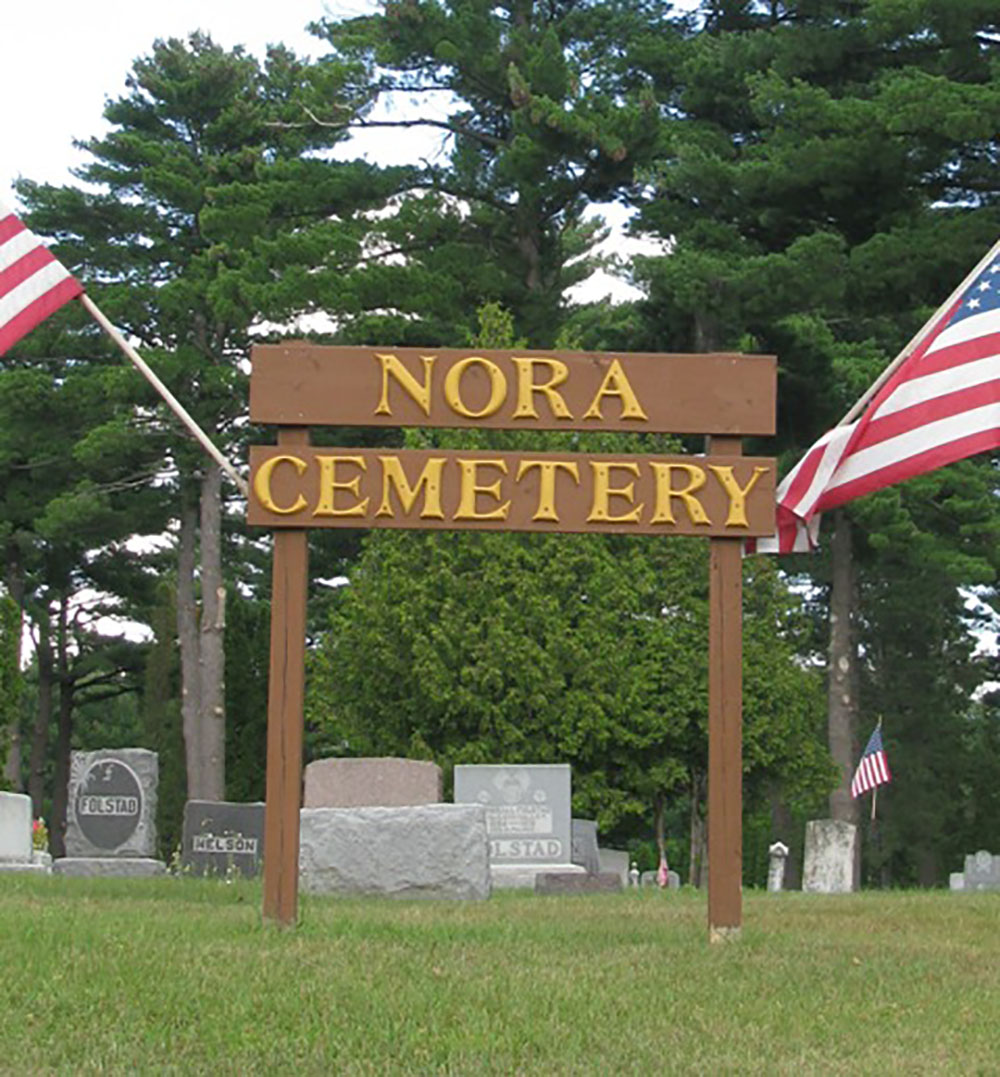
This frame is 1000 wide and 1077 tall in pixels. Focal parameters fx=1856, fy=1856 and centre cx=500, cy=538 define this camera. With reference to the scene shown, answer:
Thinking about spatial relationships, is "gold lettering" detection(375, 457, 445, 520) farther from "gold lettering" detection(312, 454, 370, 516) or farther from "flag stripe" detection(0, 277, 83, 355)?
"flag stripe" detection(0, 277, 83, 355)

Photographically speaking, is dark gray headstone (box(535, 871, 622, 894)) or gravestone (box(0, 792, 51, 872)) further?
gravestone (box(0, 792, 51, 872))

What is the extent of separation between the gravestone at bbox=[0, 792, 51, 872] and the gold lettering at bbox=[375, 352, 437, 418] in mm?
11958

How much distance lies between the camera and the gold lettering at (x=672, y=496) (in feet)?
32.9

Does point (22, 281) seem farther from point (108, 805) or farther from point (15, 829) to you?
point (108, 805)

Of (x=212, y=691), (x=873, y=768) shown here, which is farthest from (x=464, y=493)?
(x=212, y=691)

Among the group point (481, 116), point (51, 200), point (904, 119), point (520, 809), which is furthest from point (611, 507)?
point (51, 200)

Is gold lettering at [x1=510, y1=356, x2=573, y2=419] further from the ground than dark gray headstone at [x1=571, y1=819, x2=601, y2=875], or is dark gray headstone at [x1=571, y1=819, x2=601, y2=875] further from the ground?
gold lettering at [x1=510, y1=356, x2=573, y2=419]

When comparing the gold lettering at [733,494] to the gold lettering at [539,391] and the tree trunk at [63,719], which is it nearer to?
the gold lettering at [539,391]

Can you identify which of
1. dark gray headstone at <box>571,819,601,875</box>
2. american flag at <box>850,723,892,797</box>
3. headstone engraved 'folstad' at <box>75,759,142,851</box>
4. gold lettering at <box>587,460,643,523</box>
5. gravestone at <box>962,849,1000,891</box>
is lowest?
gravestone at <box>962,849,1000,891</box>

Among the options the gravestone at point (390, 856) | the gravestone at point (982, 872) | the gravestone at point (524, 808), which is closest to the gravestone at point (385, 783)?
the gravestone at point (524, 808)

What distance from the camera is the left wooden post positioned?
9859 mm

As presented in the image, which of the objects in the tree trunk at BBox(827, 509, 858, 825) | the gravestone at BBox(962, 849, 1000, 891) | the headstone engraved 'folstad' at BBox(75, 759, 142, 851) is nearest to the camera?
the headstone engraved 'folstad' at BBox(75, 759, 142, 851)

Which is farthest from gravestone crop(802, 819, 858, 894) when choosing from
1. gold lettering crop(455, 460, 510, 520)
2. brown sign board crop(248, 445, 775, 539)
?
gold lettering crop(455, 460, 510, 520)

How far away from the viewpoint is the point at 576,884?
16.7m
